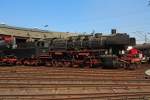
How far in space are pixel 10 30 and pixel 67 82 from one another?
4425cm

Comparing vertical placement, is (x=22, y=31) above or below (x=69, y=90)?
above

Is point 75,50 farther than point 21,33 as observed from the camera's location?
No

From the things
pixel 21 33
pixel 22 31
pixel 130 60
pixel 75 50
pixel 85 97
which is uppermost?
pixel 22 31

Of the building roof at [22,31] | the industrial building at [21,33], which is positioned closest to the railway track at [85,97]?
the industrial building at [21,33]

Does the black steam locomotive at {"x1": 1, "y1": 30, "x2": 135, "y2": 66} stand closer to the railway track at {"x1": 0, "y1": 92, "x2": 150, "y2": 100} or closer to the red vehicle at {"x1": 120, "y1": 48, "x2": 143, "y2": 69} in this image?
the red vehicle at {"x1": 120, "y1": 48, "x2": 143, "y2": 69}

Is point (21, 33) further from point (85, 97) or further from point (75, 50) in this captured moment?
point (85, 97)

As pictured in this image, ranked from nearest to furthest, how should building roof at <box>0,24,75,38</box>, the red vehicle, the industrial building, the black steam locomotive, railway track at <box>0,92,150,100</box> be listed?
railway track at <box>0,92,150,100</box> < the red vehicle < the black steam locomotive < the industrial building < building roof at <box>0,24,75,38</box>

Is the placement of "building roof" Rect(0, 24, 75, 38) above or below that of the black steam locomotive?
above

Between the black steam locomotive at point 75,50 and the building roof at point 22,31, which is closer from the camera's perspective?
the black steam locomotive at point 75,50

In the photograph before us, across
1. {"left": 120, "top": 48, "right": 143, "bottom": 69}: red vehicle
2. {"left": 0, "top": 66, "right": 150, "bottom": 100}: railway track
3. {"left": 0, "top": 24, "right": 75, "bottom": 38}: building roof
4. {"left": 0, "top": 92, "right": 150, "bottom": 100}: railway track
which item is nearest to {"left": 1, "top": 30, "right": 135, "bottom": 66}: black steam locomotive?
{"left": 120, "top": 48, "right": 143, "bottom": 69}: red vehicle

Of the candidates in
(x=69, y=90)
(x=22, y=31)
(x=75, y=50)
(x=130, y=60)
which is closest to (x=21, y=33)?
(x=22, y=31)

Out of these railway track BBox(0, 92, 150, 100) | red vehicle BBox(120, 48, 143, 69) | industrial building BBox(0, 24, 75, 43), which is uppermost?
industrial building BBox(0, 24, 75, 43)

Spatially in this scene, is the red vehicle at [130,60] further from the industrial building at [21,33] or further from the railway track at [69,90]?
the industrial building at [21,33]

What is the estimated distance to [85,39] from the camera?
3133 cm
